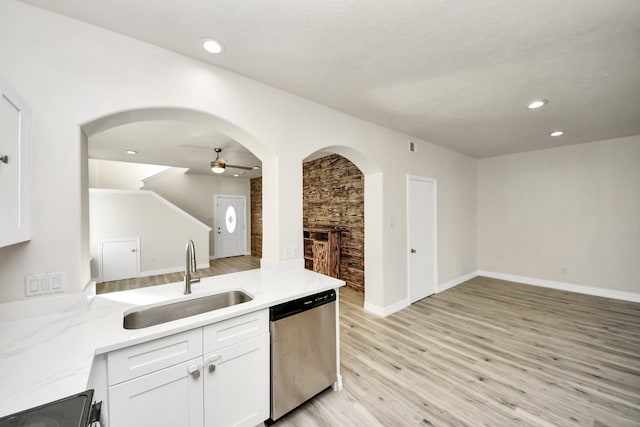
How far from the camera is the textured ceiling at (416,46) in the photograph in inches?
56.4

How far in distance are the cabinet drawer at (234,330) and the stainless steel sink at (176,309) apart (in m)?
0.20

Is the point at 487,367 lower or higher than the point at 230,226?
lower

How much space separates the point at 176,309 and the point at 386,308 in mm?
2717

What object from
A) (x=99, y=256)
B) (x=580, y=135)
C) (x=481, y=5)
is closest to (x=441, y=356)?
(x=481, y=5)

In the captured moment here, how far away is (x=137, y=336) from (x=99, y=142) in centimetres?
436

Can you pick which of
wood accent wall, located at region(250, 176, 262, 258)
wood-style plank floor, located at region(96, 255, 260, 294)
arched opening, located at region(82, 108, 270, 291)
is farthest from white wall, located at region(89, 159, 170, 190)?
wood-style plank floor, located at region(96, 255, 260, 294)

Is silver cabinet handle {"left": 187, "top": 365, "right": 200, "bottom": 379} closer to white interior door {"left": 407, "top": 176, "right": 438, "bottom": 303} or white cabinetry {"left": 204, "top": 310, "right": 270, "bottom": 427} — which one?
white cabinetry {"left": 204, "top": 310, "right": 270, "bottom": 427}

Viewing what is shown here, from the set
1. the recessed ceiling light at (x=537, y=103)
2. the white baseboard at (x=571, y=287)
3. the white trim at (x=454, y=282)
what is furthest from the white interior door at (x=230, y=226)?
the recessed ceiling light at (x=537, y=103)

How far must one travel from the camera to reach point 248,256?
8.37 m

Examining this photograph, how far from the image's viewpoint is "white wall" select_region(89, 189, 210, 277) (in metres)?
5.12

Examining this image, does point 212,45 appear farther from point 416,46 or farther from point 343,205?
point 343,205

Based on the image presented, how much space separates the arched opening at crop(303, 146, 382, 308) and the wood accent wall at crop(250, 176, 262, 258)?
297cm

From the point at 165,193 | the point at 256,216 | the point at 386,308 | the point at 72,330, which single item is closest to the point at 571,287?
the point at 386,308

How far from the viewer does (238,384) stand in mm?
1508
